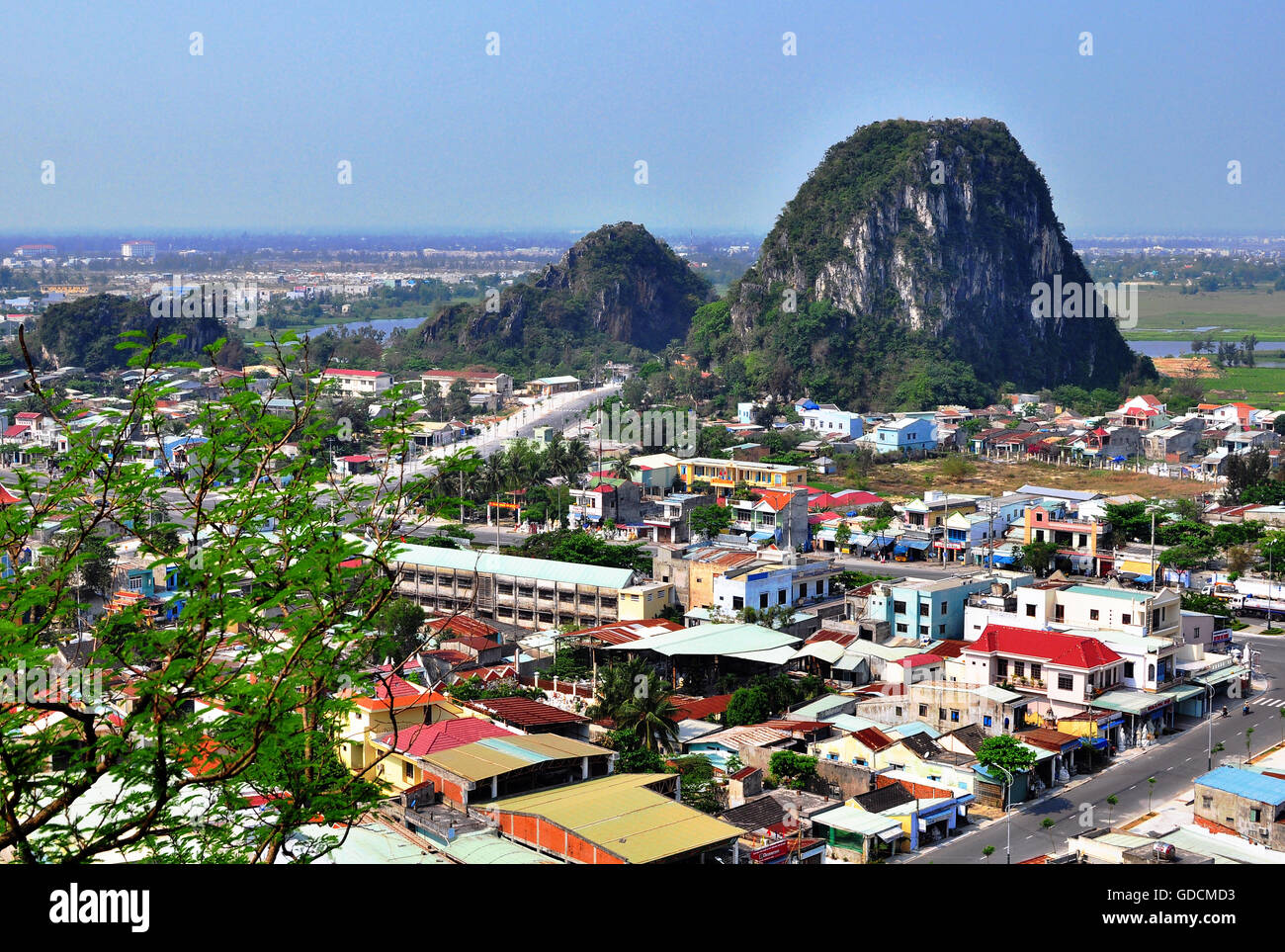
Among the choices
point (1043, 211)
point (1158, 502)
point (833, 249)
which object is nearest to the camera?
point (1158, 502)

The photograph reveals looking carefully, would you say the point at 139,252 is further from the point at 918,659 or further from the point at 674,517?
the point at 918,659

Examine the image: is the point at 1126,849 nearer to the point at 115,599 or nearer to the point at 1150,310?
the point at 115,599

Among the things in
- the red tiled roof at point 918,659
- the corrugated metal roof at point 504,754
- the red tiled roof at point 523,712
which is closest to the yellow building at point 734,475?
the red tiled roof at point 918,659

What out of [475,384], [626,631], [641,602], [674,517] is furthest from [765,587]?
[475,384]

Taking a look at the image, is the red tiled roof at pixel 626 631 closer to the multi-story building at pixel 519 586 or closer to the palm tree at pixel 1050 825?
the multi-story building at pixel 519 586

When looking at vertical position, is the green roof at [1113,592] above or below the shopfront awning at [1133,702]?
above
